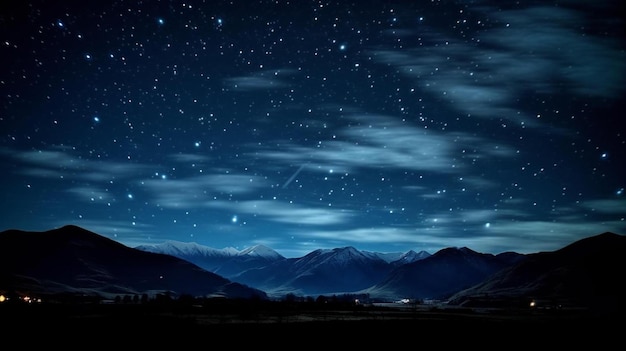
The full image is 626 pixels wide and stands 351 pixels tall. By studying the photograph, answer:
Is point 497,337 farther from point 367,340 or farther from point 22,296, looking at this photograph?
point 22,296

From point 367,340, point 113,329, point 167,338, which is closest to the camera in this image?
point 167,338

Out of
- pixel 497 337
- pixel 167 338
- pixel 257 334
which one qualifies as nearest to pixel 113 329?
pixel 167 338

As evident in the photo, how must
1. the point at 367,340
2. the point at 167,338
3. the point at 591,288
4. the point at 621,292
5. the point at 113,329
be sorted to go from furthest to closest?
the point at 591,288 < the point at 621,292 < the point at 113,329 < the point at 367,340 < the point at 167,338

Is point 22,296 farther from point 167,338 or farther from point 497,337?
point 497,337

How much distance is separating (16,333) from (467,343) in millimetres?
42930

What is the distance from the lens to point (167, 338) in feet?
136

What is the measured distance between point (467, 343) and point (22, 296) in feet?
361

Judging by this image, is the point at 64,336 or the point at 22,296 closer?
the point at 64,336

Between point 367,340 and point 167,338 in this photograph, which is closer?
point 167,338

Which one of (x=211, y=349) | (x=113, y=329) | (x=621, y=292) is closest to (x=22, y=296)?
(x=113, y=329)

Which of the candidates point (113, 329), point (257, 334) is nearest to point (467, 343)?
point (257, 334)

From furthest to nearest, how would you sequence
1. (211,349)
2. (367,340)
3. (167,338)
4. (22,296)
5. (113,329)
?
(22,296)
(113,329)
(367,340)
(167,338)
(211,349)

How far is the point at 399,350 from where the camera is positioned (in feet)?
124

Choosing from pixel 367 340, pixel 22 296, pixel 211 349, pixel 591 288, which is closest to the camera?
pixel 211 349
